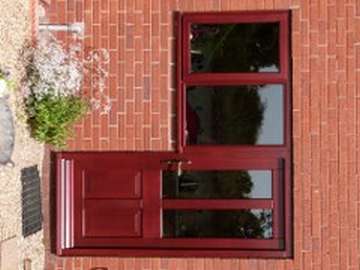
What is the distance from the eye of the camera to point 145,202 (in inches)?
400

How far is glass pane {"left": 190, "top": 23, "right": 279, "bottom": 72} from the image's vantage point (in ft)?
32.8

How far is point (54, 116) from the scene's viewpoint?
9.55 m

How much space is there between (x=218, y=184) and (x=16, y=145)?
7.75 feet

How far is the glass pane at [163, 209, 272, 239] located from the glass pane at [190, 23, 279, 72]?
1.64m

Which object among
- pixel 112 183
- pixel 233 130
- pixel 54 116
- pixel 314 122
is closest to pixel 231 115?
pixel 233 130

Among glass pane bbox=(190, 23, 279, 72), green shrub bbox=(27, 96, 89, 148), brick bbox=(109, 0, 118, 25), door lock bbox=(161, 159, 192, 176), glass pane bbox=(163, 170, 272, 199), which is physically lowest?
glass pane bbox=(163, 170, 272, 199)

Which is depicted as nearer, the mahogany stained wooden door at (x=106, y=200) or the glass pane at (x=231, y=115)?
the glass pane at (x=231, y=115)

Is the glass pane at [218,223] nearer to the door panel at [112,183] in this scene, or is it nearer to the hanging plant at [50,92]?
the door panel at [112,183]

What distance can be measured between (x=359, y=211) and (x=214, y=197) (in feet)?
5.37

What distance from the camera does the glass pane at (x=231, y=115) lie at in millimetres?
10008

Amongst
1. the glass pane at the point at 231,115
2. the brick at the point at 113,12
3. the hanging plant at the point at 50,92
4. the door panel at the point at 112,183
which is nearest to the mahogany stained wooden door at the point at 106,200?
the door panel at the point at 112,183

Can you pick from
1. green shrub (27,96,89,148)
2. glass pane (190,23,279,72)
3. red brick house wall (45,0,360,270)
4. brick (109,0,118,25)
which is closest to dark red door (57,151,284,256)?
red brick house wall (45,0,360,270)

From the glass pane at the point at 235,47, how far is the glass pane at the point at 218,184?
3.91 ft

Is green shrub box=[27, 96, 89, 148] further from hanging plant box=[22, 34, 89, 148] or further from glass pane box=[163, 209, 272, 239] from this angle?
glass pane box=[163, 209, 272, 239]
